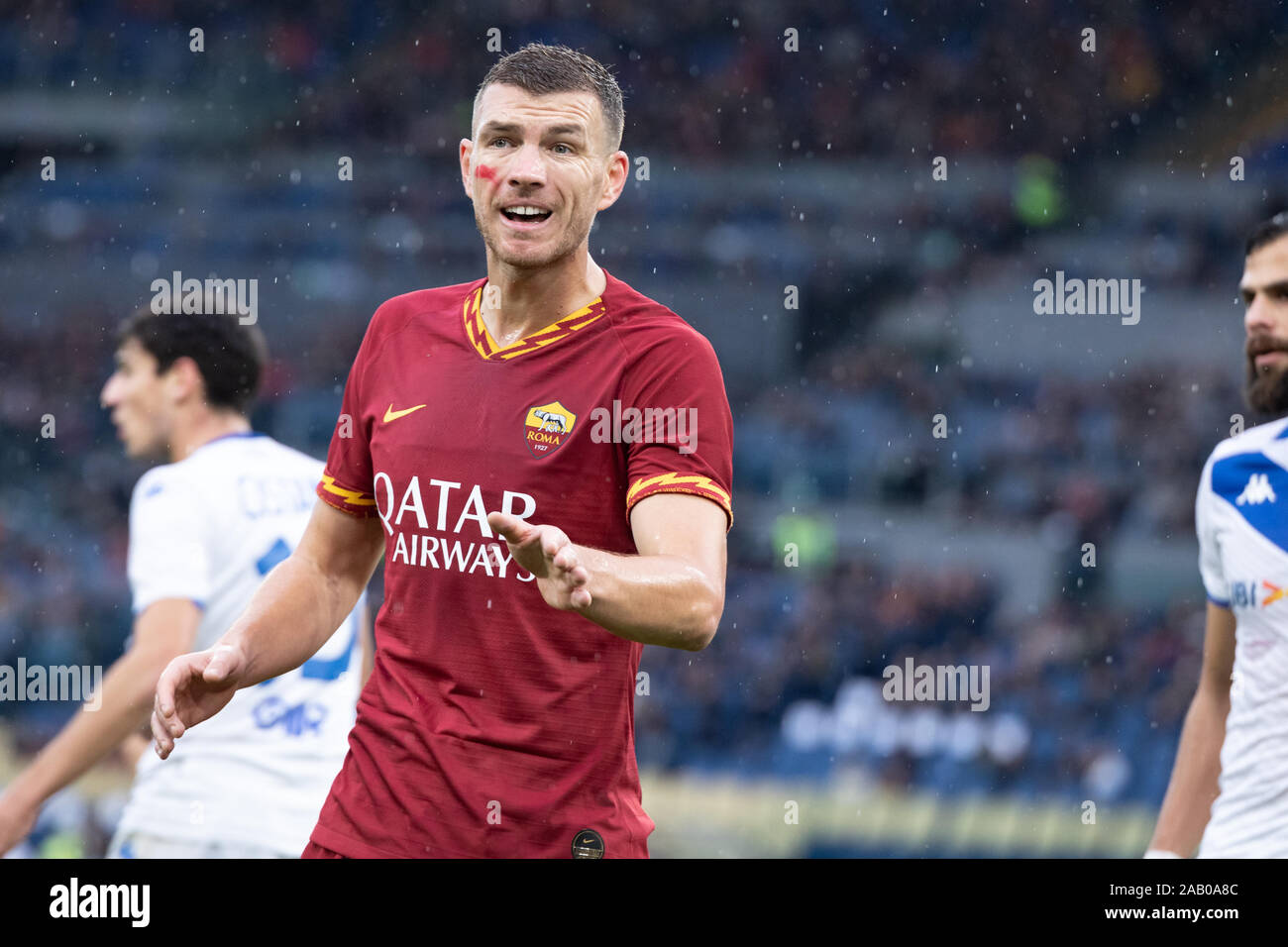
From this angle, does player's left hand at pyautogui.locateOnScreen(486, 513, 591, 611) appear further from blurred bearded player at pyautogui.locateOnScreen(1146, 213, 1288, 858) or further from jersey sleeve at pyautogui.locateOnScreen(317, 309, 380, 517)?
blurred bearded player at pyautogui.locateOnScreen(1146, 213, 1288, 858)

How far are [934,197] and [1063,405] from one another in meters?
3.07

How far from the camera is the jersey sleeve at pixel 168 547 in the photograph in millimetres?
4207

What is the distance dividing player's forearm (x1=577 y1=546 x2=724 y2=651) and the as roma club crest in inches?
15.0

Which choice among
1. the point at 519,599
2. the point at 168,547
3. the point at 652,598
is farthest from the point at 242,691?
the point at 652,598

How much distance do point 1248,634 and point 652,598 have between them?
7.10 feet

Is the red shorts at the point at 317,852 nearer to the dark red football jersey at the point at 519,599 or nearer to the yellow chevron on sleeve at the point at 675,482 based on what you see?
the dark red football jersey at the point at 519,599

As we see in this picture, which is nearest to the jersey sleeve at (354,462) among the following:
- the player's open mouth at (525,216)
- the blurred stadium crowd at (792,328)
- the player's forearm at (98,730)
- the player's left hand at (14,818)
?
the player's open mouth at (525,216)

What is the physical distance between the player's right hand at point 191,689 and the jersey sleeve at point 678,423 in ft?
2.48

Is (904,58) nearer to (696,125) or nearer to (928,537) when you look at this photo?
(696,125)

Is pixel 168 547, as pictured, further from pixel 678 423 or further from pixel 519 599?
pixel 678 423

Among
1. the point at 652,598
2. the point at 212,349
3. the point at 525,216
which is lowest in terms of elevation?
the point at 652,598

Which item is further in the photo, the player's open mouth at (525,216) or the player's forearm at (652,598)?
the player's open mouth at (525,216)

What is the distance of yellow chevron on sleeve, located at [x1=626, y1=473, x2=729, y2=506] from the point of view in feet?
8.31

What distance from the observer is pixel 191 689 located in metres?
2.60
